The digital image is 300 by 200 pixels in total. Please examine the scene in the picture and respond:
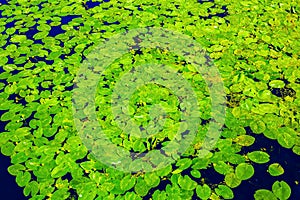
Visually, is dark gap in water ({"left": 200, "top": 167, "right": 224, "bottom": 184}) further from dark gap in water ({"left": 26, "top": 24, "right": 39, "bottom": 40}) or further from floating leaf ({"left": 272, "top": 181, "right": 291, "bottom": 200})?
dark gap in water ({"left": 26, "top": 24, "right": 39, "bottom": 40})

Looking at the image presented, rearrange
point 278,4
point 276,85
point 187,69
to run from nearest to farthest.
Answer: point 276,85
point 187,69
point 278,4

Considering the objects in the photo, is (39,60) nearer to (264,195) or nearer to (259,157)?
(259,157)

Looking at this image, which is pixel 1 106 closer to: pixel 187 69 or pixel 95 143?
pixel 95 143

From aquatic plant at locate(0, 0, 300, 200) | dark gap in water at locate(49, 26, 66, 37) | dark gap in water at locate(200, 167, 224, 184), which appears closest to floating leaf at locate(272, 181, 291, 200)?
aquatic plant at locate(0, 0, 300, 200)

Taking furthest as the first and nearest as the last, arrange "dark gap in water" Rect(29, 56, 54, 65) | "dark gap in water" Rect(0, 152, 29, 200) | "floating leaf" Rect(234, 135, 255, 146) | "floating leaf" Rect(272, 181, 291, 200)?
"dark gap in water" Rect(29, 56, 54, 65) < "floating leaf" Rect(234, 135, 255, 146) < "dark gap in water" Rect(0, 152, 29, 200) < "floating leaf" Rect(272, 181, 291, 200)

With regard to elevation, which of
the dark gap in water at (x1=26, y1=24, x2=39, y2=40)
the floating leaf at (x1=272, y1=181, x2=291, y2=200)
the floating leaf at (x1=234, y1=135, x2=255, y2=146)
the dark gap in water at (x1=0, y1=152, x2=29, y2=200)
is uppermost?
the dark gap in water at (x1=26, y1=24, x2=39, y2=40)

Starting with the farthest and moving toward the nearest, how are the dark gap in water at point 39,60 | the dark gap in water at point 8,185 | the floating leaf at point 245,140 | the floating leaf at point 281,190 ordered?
1. the dark gap in water at point 39,60
2. the floating leaf at point 245,140
3. the dark gap in water at point 8,185
4. the floating leaf at point 281,190

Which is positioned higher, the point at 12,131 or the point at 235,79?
the point at 235,79

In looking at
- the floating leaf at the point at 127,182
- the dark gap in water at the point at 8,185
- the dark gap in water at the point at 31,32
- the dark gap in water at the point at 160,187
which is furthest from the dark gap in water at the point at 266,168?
the dark gap in water at the point at 31,32

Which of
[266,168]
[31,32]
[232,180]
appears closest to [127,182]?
[232,180]

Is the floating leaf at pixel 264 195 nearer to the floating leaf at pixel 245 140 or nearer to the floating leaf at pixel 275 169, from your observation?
the floating leaf at pixel 275 169

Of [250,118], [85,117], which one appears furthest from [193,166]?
[85,117]
